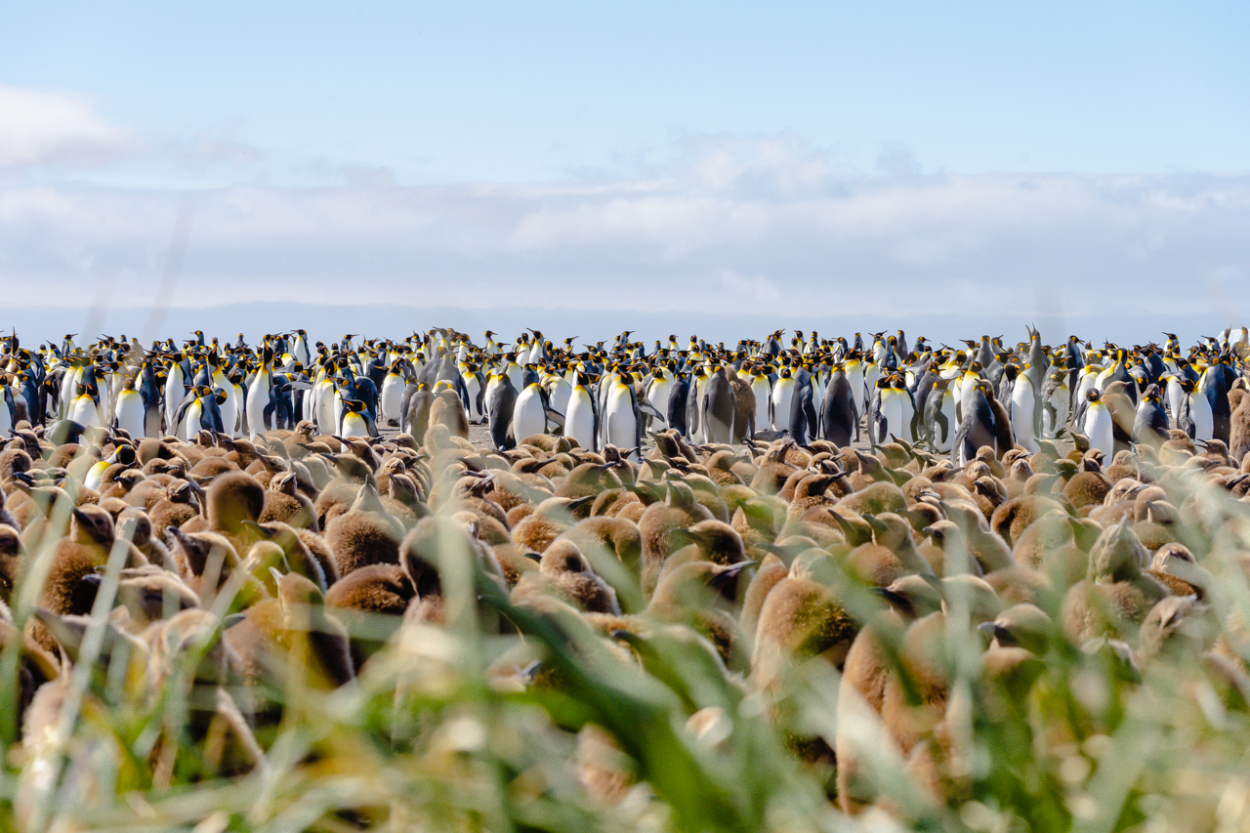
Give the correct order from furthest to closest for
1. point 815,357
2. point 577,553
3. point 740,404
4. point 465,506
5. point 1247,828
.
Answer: point 815,357 → point 740,404 → point 465,506 → point 577,553 → point 1247,828

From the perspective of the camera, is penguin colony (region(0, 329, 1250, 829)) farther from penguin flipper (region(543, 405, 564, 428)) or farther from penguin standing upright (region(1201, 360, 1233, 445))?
penguin standing upright (region(1201, 360, 1233, 445))

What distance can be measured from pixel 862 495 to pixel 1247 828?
4.89 meters

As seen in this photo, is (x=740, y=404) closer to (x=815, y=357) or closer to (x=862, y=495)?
(x=815, y=357)

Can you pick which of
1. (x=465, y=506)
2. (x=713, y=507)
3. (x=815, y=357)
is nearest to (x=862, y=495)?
(x=713, y=507)

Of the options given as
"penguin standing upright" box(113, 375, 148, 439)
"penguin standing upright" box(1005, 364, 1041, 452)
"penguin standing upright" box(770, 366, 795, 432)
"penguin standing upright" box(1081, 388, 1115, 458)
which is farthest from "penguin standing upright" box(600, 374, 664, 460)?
"penguin standing upright" box(113, 375, 148, 439)

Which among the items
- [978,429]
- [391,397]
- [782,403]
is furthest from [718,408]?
[391,397]

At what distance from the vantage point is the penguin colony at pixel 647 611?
1292mm

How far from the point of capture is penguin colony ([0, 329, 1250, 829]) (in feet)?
4.24

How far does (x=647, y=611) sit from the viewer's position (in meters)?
1.72

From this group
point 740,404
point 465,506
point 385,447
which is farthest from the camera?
point 740,404

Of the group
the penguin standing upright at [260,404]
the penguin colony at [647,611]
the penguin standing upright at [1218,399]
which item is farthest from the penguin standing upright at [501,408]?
the penguin standing upright at [1218,399]

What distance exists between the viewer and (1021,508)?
6.05 meters

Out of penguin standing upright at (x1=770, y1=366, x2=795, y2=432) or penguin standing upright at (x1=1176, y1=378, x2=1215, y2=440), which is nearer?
penguin standing upright at (x1=1176, y1=378, x2=1215, y2=440)

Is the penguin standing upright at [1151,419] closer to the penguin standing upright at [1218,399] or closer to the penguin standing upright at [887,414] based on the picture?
the penguin standing upright at [1218,399]
